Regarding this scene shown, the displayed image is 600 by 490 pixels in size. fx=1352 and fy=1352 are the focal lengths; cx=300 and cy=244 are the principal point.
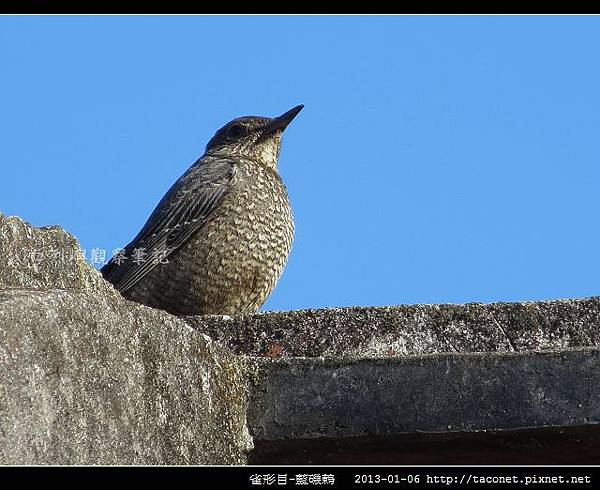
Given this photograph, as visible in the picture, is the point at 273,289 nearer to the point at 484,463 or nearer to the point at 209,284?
the point at 209,284

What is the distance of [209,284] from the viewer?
298 inches

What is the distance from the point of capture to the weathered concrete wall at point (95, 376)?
290 centimetres

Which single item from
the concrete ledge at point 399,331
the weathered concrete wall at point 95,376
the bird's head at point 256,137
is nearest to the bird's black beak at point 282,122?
the bird's head at point 256,137

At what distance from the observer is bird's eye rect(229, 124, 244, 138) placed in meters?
9.02

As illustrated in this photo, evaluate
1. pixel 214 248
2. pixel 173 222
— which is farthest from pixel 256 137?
pixel 214 248

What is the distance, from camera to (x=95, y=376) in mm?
3160

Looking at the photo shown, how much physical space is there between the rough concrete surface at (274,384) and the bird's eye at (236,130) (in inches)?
180

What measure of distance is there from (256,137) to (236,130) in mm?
195

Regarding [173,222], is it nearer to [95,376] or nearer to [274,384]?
[274,384]

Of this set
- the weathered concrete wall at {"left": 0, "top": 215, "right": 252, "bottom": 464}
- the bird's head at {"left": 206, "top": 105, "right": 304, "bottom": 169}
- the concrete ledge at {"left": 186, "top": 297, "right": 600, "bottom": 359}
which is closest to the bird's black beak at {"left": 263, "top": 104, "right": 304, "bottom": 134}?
the bird's head at {"left": 206, "top": 105, "right": 304, "bottom": 169}

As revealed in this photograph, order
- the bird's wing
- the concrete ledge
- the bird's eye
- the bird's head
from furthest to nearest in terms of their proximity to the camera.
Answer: the bird's eye, the bird's head, the bird's wing, the concrete ledge

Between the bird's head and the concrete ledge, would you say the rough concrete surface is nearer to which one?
the concrete ledge

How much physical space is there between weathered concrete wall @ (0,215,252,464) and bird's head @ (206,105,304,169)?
4.77 metres
